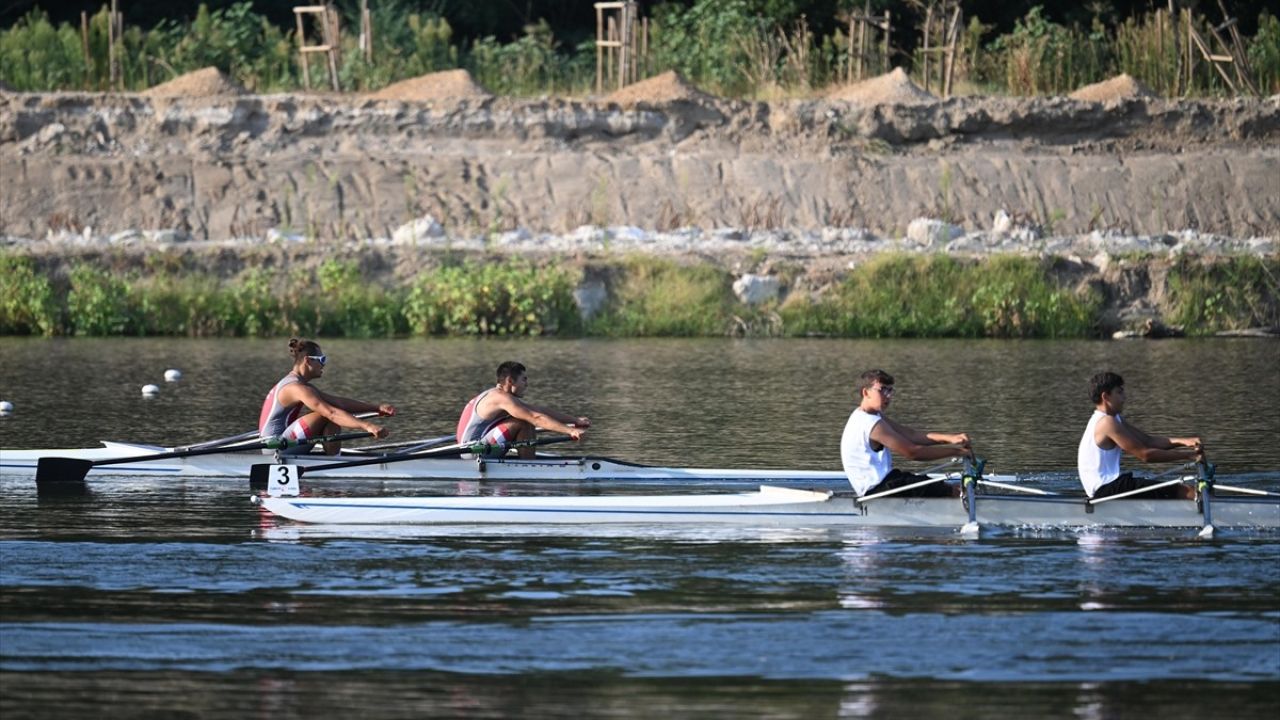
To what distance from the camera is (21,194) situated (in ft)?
145

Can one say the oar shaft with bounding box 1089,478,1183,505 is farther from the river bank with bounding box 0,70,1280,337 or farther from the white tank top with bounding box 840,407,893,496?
the river bank with bounding box 0,70,1280,337

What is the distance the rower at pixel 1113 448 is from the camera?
1598 centimetres

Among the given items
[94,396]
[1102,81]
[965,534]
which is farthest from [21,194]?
[965,534]

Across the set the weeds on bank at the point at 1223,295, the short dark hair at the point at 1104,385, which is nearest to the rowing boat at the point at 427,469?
the short dark hair at the point at 1104,385

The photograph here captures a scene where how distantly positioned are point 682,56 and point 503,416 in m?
32.5

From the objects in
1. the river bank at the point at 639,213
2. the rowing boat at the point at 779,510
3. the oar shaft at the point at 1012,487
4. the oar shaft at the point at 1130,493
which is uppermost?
the river bank at the point at 639,213

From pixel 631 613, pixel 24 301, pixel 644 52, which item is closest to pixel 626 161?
pixel 644 52

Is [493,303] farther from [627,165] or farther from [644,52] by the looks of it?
[644,52]

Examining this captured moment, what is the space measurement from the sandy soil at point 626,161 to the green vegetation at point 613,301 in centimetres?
493

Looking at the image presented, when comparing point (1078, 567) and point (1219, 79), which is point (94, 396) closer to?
point (1078, 567)

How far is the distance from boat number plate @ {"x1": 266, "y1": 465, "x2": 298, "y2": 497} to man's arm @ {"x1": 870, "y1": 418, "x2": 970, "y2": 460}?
4694 millimetres

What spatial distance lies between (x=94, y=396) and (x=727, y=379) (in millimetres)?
8497

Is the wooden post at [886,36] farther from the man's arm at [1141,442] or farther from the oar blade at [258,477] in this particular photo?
the man's arm at [1141,442]

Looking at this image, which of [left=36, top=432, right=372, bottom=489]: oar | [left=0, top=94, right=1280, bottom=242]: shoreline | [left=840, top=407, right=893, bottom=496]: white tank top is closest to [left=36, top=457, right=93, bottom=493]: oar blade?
[left=36, top=432, right=372, bottom=489]: oar
